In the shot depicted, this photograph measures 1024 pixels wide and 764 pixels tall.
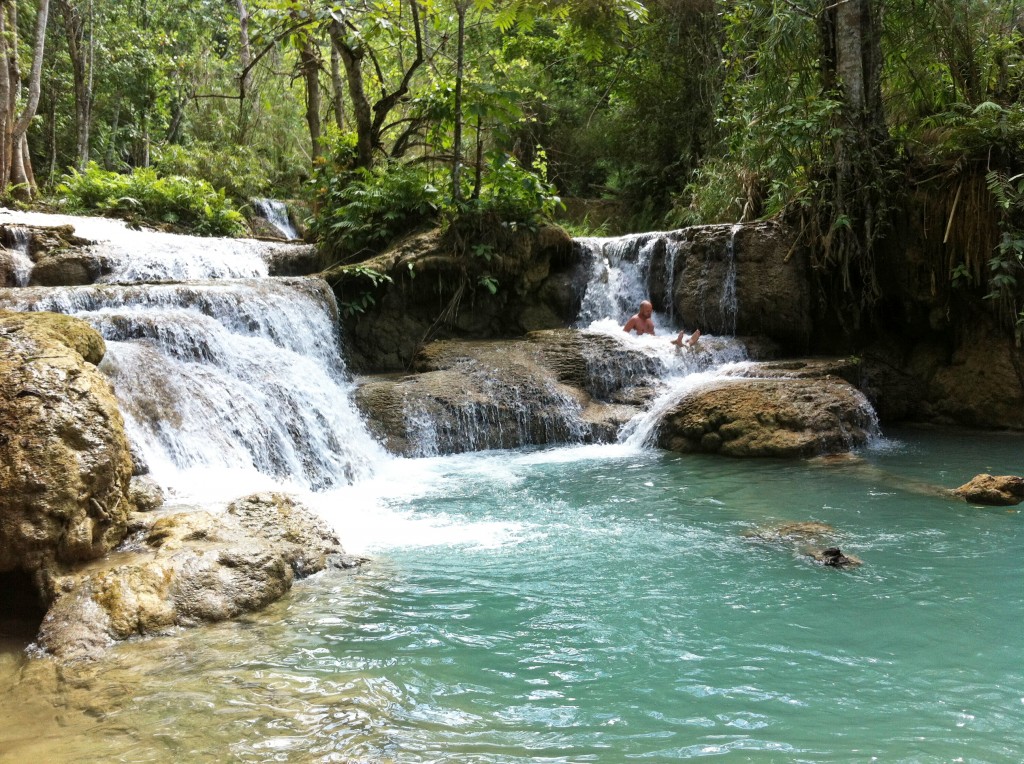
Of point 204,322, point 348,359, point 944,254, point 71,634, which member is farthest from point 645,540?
point 944,254

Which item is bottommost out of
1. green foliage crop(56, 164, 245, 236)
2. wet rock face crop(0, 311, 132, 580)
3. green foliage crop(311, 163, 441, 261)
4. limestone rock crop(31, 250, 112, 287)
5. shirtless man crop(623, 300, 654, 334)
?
wet rock face crop(0, 311, 132, 580)

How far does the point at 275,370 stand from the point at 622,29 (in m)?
6.63

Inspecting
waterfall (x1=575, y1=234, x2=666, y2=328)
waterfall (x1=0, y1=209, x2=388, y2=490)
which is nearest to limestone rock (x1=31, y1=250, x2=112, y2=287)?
waterfall (x1=0, y1=209, x2=388, y2=490)

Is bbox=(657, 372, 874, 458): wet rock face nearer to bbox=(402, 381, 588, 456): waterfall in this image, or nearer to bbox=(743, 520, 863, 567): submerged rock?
bbox=(402, 381, 588, 456): waterfall

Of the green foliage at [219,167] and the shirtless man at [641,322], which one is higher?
the green foliage at [219,167]

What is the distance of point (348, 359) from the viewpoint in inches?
438

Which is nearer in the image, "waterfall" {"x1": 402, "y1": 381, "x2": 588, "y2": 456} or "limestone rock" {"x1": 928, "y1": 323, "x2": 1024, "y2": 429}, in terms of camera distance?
"waterfall" {"x1": 402, "y1": 381, "x2": 588, "y2": 456}

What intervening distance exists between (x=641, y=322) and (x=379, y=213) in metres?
4.40

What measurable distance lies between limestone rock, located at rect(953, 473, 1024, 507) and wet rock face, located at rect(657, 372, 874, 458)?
207cm

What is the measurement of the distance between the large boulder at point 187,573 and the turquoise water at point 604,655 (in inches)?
7.0

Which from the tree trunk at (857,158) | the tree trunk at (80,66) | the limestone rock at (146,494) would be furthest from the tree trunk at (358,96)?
the limestone rock at (146,494)

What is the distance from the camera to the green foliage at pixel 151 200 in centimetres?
1498

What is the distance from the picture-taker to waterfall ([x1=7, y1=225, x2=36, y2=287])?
10477mm

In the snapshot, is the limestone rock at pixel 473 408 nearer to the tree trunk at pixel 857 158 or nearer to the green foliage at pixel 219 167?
the tree trunk at pixel 857 158
